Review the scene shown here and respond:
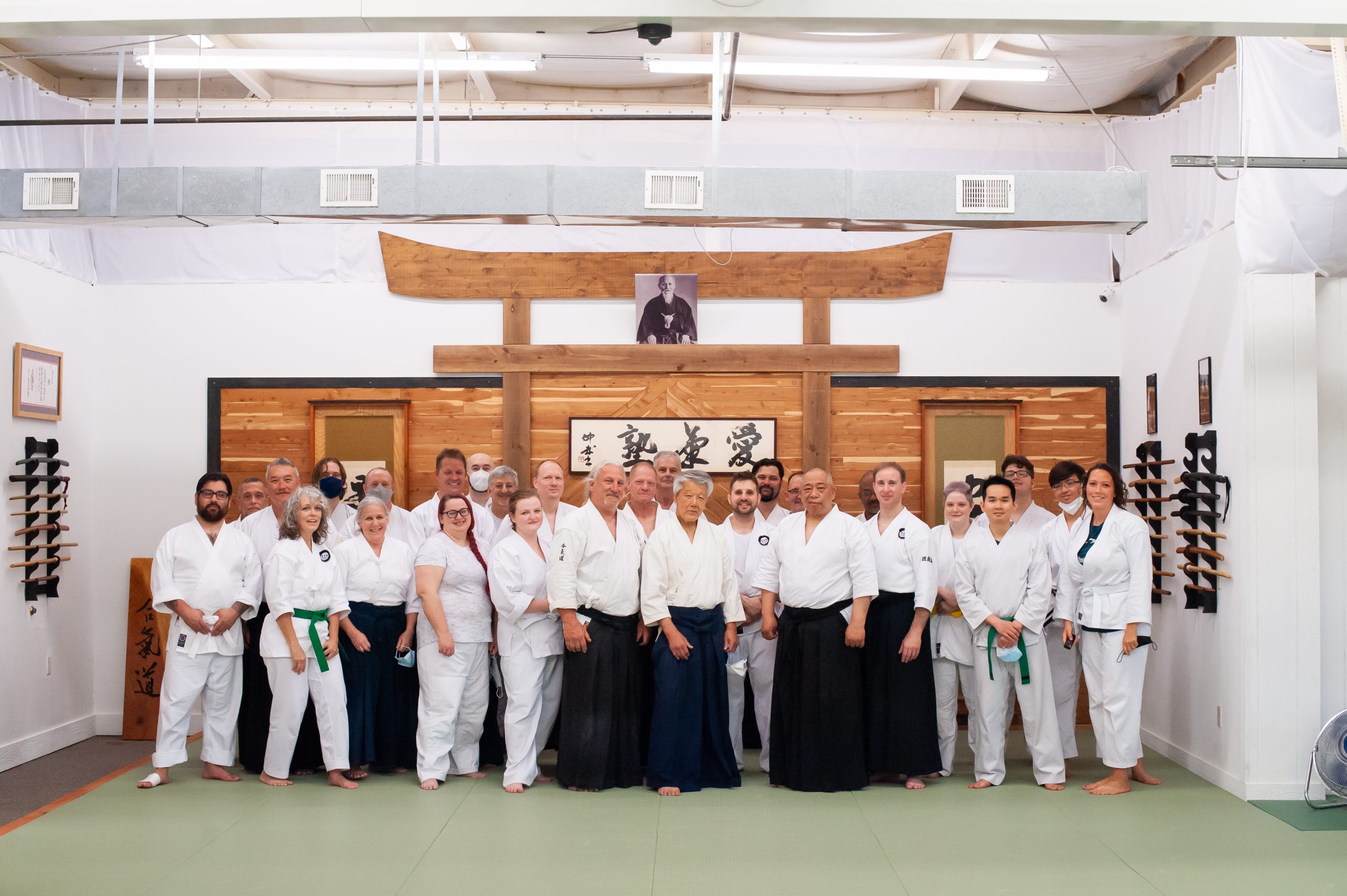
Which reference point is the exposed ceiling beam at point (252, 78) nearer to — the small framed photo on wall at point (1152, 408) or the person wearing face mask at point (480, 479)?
the person wearing face mask at point (480, 479)

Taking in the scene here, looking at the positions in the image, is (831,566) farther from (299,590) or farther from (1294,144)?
(1294,144)

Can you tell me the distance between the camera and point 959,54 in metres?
5.84

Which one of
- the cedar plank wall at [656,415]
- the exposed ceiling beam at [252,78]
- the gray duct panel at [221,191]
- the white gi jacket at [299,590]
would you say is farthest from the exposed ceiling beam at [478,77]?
the white gi jacket at [299,590]

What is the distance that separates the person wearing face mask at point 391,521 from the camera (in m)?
5.31

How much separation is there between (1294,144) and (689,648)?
326 centimetres

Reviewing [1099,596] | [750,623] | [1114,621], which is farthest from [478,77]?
[1114,621]

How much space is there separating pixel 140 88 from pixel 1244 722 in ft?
21.8

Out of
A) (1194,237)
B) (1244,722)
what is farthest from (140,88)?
(1244,722)

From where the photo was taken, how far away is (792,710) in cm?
475

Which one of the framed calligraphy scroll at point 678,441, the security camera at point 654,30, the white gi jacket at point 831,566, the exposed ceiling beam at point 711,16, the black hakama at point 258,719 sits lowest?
the black hakama at point 258,719

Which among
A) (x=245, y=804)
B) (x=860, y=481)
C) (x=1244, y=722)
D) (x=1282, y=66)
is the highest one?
(x=1282, y=66)

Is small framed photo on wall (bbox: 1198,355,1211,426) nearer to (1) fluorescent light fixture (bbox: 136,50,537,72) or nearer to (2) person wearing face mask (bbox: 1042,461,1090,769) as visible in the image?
(2) person wearing face mask (bbox: 1042,461,1090,769)

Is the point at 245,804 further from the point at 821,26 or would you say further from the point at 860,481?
the point at 821,26

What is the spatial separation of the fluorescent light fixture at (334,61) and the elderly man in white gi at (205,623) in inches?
79.8
